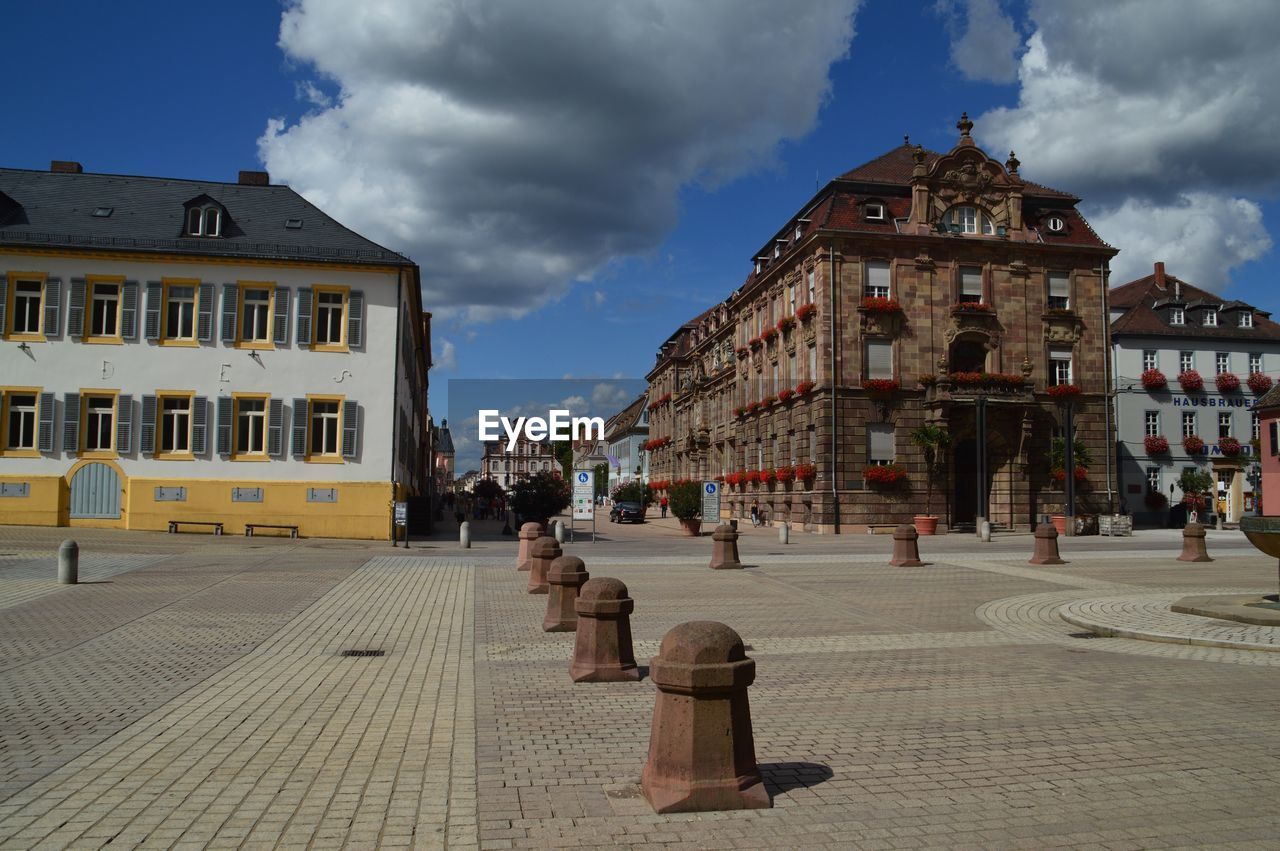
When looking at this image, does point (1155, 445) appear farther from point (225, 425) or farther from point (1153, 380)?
point (225, 425)

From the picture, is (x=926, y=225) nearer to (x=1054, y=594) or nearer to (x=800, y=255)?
(x=800, y=255)

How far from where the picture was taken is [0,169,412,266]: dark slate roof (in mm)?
32281

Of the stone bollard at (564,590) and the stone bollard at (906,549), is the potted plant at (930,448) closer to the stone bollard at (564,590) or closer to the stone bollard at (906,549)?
the stone bollard at (906,549)

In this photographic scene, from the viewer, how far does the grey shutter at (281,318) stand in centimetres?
3222

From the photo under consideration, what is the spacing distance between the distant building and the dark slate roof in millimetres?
112

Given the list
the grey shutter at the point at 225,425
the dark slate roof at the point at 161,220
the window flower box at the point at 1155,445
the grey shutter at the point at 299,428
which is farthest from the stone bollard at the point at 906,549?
the window flower box at the point at 1155,445

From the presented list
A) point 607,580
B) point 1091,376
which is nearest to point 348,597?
point 607,580

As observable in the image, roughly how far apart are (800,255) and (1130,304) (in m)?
21.2

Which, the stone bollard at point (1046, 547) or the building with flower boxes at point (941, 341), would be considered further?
the building with flower boxes at point (941, 341)

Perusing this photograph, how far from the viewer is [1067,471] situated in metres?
41.1

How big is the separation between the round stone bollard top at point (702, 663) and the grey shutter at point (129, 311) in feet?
103

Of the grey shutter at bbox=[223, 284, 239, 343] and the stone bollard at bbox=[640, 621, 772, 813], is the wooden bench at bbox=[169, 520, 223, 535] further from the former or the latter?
the stone bollard at bbox=[640, 621, 772, 813]

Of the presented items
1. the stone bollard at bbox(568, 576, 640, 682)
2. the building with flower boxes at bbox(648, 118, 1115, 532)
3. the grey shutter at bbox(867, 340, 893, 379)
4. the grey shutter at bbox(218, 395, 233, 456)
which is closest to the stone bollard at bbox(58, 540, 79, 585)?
the stone bollard at bbox(568, 576, 640, 682)

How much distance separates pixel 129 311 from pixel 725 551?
21.2 m
